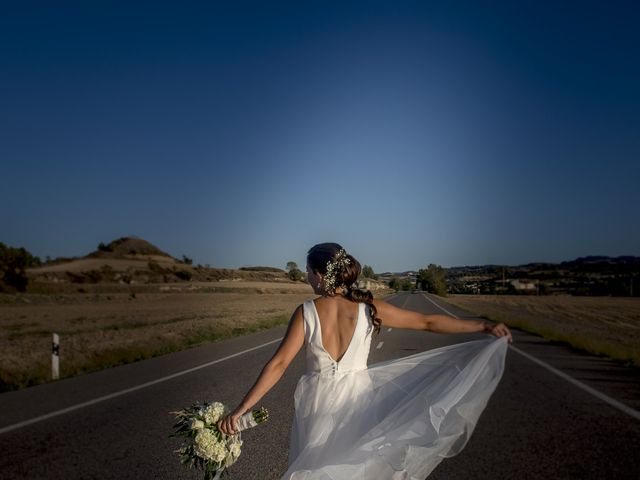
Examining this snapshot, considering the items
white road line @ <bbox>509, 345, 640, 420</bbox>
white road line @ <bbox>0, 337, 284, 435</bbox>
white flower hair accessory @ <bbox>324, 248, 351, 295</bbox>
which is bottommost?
white road line @ <bbox>509, 345, 640, 420</bbox>

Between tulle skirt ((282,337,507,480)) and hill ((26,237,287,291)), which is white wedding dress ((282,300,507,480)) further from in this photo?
hill ((26,237,287,291))

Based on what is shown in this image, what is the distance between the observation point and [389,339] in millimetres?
19688

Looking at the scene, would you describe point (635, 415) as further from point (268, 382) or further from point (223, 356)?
point (223, 356)

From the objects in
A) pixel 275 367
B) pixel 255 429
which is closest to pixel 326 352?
pixel 275 367

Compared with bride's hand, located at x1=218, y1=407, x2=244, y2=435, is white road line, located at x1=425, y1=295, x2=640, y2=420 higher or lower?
lower

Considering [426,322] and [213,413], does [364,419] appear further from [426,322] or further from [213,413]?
[213,413]

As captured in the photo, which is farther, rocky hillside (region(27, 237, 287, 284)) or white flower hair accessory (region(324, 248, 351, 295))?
rocky hillside (region(27, 237, 287, 284))

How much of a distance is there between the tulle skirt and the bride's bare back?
190 millimetres

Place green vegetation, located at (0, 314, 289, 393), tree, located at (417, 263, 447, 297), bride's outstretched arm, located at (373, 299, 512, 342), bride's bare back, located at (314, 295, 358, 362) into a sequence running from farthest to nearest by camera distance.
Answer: tree, located at (417, 263, 447, 297), green vegetation, located at (0, 314, 289, 393), bride's outstretched arm, located at (373, 299, 512, 342), bride's bare back, located at (314, 295, 358, 362)

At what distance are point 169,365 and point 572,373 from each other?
8449mm

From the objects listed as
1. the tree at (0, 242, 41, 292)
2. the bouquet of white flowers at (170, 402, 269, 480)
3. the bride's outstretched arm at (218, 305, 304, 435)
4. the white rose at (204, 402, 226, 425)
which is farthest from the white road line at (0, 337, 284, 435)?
the tree at (0, 242, 41, 292)

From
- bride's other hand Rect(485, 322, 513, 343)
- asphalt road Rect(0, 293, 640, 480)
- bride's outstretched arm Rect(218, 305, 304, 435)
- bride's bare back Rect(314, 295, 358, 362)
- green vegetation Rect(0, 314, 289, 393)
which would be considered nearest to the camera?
bride's outstretched arm Rect(218, 305, 304, 435)

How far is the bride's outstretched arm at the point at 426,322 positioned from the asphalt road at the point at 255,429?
2.17 meters

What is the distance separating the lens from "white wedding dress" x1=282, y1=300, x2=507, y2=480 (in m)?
3.36
